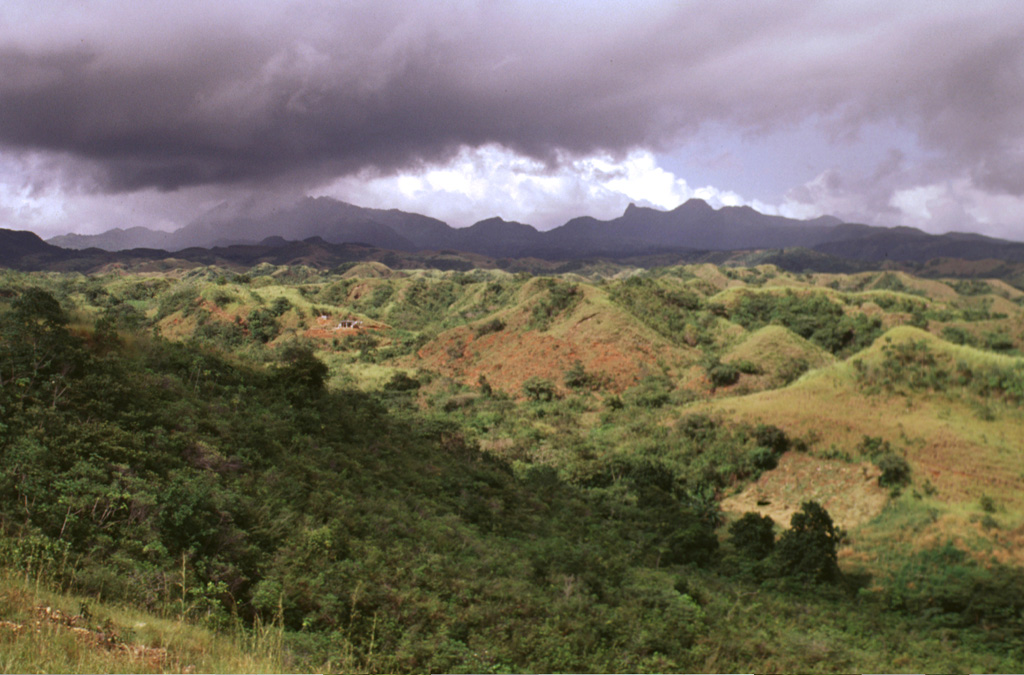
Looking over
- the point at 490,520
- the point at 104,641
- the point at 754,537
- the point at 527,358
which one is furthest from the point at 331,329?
the point at 104,641

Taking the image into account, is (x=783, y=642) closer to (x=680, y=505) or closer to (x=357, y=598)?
(x=357, y=598)

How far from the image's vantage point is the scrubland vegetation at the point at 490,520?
17.4 ft

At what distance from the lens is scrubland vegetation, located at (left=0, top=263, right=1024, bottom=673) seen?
17.4ft

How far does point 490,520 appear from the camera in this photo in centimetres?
1073

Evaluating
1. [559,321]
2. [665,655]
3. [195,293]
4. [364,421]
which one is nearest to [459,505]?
[364,421]

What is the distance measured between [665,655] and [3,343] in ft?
32.9

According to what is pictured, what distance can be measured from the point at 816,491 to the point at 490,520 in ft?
33.1

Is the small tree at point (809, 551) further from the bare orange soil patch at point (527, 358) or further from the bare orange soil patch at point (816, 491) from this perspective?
the bare orange soil patch at point (527, 358)

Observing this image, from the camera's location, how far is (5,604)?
3.84 metres

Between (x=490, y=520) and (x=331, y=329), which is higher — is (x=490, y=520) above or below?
below

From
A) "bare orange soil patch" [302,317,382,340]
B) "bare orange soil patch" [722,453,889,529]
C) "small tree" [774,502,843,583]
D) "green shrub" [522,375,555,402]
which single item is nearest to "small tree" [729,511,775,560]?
"small tree" [774,502,843,583]

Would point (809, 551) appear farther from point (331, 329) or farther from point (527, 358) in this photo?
point (331, 329)

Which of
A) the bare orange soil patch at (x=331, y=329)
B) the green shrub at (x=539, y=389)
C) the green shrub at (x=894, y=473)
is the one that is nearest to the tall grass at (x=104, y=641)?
the green shrub at (x=894, y=473)

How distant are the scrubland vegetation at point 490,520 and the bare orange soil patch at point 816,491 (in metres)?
0.07
